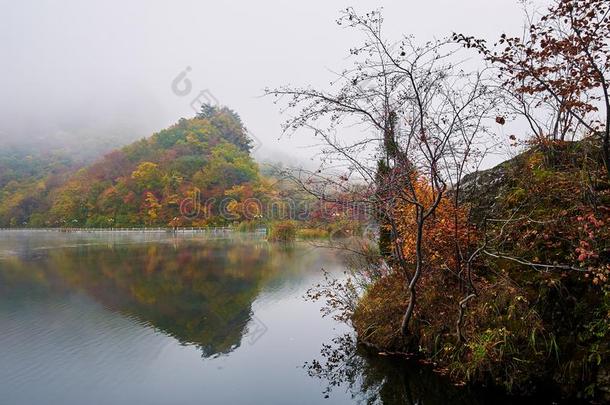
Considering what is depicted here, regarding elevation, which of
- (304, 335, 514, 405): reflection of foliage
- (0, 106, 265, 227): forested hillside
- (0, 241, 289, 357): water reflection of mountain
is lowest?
(304, 335, 514, 405): reflection of foliage

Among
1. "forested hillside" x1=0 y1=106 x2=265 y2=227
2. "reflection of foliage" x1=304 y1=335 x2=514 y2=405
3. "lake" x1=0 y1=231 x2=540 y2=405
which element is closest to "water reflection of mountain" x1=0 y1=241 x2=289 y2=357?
"lake" x1=0 y1=231 x2=540 y2=405

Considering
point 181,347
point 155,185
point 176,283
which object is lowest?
point 181,347

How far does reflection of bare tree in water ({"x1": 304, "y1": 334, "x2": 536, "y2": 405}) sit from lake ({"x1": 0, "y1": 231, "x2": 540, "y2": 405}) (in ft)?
0.06

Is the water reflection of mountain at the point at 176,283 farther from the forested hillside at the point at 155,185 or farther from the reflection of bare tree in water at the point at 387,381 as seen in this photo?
the forested hillside at the point at 155,185

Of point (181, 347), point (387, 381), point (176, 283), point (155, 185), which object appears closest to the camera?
point (387, 381)

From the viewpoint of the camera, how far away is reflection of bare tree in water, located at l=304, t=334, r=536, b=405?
16.8ft

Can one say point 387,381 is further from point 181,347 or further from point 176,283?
point 176,283

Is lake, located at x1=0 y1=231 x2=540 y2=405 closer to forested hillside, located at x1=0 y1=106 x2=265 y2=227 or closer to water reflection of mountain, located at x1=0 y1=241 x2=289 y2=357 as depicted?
water reflection of mountain, located at x1=0 y1=241 x2=289 y2=357

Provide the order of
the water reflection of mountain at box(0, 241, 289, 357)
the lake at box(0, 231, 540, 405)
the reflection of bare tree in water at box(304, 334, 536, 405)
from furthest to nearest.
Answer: the water reflection of mountain at box(0, 241, 289, 357) → the lake at box(0, 231, 540, 405) → the reflection of bare tree in water at box(304, 334, 536, 405)

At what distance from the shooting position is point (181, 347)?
7617mm

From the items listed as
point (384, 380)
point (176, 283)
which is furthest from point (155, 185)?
point (384, 380)

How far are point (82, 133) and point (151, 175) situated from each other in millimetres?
107369

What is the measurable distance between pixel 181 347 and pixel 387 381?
3661 millimetres

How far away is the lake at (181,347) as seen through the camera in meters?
5.57
